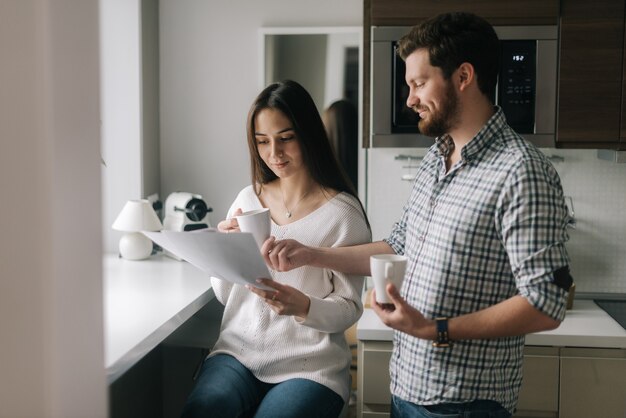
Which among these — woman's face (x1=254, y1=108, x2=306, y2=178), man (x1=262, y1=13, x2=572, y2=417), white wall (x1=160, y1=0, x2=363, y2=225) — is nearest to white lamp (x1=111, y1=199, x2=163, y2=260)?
white wall (x1=160, y1=0, x2=363, y2=225)

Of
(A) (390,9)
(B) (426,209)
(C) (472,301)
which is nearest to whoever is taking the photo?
(C) (472,301)

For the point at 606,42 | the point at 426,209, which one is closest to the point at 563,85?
the point at 606,42

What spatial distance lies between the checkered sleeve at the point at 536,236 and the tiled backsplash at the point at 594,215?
1578 millimetres

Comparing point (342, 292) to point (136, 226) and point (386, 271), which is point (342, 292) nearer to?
point (386, 271)

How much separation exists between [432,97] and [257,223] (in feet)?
1.76

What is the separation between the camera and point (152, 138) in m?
3.25

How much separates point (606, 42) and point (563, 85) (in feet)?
0.66

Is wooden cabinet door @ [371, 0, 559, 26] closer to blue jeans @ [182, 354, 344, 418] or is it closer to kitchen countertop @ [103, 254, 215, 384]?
kitchen countertop @ [103, 254, 215, 384]

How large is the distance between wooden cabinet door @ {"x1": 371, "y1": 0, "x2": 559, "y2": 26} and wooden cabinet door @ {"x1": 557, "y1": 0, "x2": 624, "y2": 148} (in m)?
0.07

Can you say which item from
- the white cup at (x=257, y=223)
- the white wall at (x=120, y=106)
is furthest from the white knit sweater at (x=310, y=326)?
the white wall at (x=120, y=106)

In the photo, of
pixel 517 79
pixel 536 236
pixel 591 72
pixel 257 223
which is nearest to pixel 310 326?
pixel 257 223

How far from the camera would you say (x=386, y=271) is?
155 cm

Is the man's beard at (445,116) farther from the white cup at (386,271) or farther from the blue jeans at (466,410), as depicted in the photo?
the blue jeans at (466,410)

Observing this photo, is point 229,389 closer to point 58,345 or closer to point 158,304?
point 158,304
